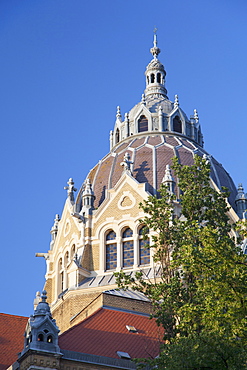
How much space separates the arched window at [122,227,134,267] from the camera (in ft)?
146

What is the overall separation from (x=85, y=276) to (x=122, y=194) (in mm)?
5790

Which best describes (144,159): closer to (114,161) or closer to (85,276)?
(114,161)

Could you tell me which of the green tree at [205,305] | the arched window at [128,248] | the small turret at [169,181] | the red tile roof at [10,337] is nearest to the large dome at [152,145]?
the small turret at [169,181]

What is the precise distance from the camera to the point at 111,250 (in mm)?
45562

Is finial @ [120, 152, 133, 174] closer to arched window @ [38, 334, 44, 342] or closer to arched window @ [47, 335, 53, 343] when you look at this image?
arched window @ [47, 335, 53, 343]

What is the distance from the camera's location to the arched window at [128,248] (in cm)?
4441

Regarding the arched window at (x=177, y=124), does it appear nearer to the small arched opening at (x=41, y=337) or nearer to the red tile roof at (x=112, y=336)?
the red tile roof at (x=112, y=336)

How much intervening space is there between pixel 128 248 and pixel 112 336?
1254 centimetres

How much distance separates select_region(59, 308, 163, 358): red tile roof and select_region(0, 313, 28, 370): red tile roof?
4551 mm

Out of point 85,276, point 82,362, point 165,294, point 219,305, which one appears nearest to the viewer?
point 219,305

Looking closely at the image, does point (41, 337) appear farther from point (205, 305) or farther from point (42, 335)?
point (205, 305)

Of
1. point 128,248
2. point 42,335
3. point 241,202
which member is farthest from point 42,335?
point 241,202

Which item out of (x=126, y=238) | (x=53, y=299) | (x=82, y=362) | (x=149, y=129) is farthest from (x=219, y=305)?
(x=149, y=129)

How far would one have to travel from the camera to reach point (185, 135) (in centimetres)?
5472
